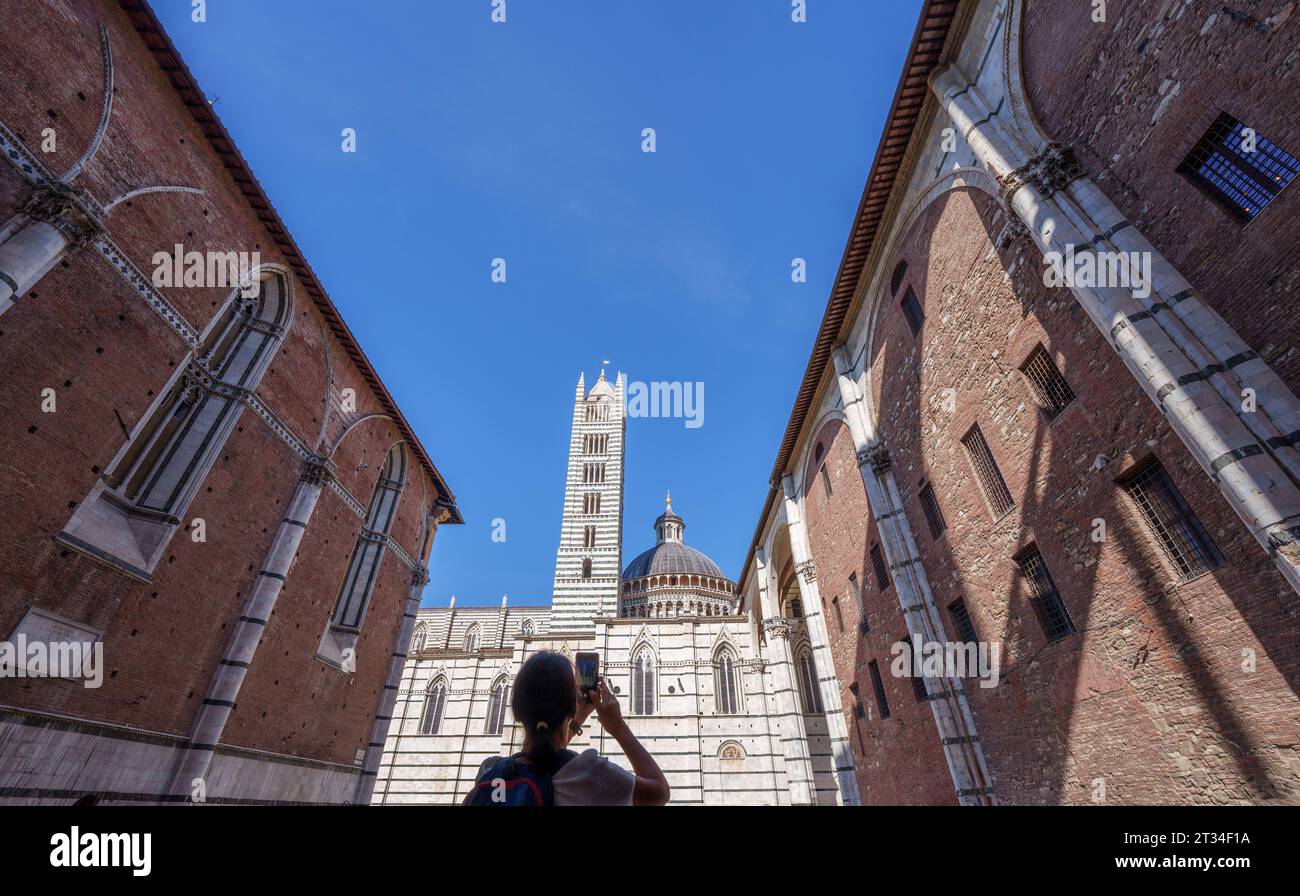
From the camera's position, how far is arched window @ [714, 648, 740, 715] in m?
33.2

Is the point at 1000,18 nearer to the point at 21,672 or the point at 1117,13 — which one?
the point at 1117,13

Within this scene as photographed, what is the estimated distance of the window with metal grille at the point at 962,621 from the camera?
11.7 m

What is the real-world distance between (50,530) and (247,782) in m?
7.39

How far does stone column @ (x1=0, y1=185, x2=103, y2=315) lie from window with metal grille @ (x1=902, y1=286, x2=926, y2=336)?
53.8ft

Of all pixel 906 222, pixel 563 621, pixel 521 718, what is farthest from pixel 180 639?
pixel 563 621

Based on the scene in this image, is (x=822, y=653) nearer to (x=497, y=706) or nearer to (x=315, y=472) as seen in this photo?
(x=315, y=472)

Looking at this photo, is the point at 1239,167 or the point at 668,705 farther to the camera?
the point at 668,705

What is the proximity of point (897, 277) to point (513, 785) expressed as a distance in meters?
15.7

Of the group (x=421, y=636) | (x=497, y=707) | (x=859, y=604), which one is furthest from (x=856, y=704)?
(x=421, y=636)

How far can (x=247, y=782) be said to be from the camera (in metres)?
12.6

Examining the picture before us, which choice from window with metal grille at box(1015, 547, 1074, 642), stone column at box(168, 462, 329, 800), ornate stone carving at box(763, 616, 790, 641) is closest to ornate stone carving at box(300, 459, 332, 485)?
stone column at box(168, 462, 329, 800)

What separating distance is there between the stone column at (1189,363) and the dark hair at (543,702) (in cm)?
729

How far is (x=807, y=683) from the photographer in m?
33.6

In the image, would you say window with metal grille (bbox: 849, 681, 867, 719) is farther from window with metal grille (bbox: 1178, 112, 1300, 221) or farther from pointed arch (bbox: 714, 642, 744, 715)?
pointed arch (bbox: 714, 642, 744, 715)
